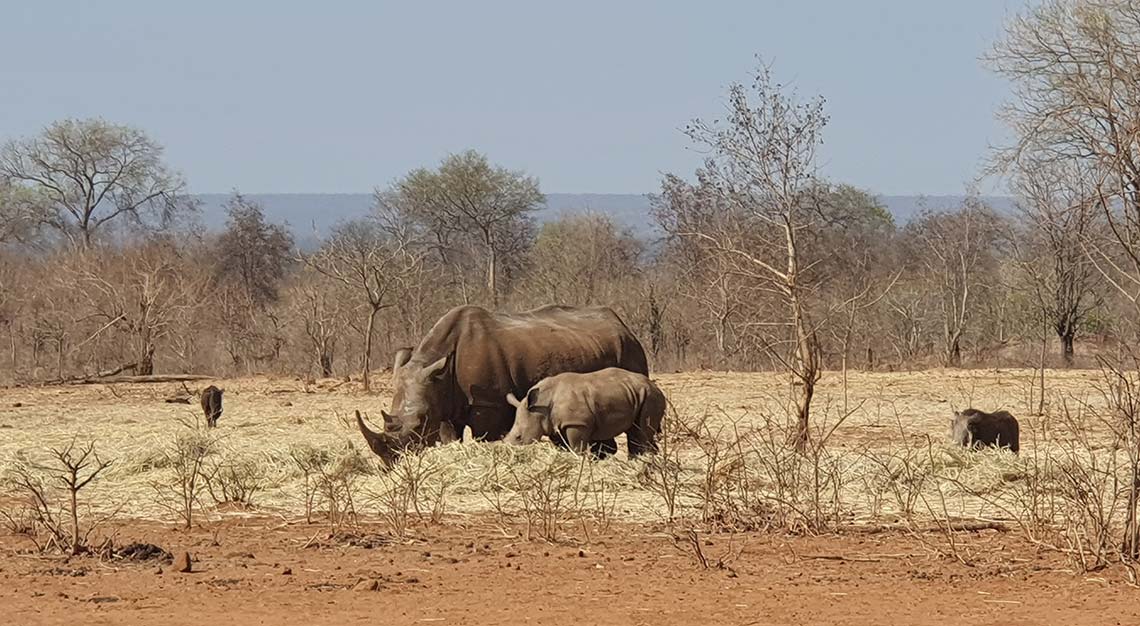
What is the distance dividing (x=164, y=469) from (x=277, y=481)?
1.29m

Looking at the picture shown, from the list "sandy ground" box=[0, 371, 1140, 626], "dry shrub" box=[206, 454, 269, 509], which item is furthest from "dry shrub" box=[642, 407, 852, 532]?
"dry shrub" box=[206, 454, 269, 509]

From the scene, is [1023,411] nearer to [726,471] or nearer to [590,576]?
[726,471]

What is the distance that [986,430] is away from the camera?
44.1 ft

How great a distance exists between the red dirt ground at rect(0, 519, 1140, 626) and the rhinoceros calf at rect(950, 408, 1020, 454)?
3.95 metres

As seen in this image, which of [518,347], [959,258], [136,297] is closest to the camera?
[518,347]

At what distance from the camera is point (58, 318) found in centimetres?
3225

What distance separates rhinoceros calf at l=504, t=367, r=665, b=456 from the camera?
1288cm

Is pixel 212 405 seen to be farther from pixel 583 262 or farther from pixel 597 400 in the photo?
pixel 583 262

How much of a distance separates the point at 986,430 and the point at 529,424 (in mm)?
4085

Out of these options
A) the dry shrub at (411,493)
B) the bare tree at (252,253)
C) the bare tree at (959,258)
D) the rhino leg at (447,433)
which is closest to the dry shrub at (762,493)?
the dry shrub at (411,493)

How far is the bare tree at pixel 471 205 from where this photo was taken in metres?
56.9

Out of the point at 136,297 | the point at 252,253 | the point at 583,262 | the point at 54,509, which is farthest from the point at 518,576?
the point at 252,253

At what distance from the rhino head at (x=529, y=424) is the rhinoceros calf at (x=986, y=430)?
3712 millimetres

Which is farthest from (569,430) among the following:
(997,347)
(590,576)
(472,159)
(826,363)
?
(472,159)
